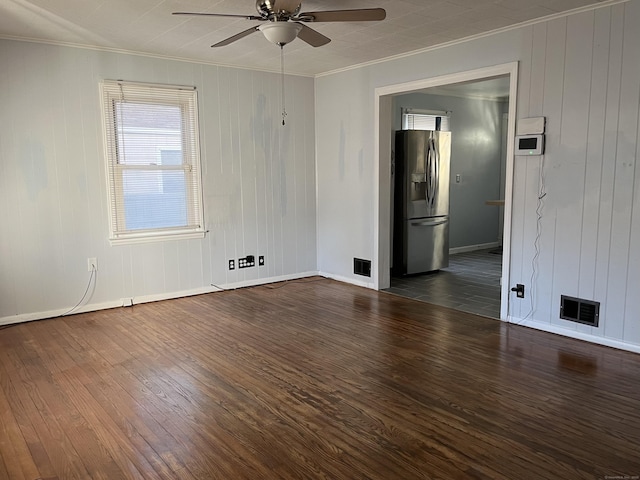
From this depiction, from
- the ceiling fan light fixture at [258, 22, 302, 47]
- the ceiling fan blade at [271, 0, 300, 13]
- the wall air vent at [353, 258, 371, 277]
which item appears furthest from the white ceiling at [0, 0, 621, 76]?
the wall air vent at [353, 258, 371, 277]

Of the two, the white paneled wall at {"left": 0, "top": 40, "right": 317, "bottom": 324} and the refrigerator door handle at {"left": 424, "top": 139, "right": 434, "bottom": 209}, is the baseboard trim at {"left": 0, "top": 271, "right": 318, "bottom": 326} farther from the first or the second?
the refrigerator door handle at {"left": 424, "top": 139, "right": 434, "bottom": 209}

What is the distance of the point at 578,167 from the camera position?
3.76m

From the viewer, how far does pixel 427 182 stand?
248 inches

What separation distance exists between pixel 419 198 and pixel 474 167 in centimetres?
235

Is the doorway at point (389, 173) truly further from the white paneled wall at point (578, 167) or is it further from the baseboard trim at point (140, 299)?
the baseboard trim at point (140, 299)

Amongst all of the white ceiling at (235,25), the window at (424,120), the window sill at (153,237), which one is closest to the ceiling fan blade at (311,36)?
the white ceiling at (235,25)

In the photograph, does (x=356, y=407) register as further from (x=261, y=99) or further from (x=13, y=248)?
(x=261, y=99)

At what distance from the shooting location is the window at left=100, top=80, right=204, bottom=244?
4.82 meters

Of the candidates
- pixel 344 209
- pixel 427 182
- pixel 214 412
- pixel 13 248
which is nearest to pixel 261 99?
pixel 344 209

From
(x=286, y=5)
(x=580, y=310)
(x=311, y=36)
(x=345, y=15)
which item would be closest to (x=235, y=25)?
(x=311, y=36)

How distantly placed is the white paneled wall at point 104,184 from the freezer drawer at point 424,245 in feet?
3.91

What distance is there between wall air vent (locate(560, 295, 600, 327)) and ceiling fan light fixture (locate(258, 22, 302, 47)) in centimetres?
289

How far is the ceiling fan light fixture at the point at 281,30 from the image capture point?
305cm

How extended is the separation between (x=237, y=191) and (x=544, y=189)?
324 centimetres
